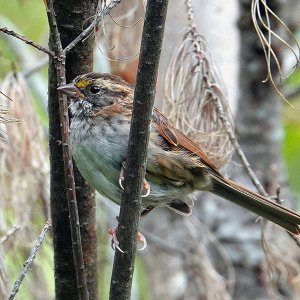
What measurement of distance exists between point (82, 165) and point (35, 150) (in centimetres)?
110

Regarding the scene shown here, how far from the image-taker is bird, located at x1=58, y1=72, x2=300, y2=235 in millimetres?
3479

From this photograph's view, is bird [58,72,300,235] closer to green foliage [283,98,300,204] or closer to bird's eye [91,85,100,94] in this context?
bird's eye [91,85,100,94]

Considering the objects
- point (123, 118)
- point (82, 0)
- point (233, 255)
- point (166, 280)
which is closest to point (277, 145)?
point (233, 255)

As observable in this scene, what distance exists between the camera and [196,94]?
4.08 meters

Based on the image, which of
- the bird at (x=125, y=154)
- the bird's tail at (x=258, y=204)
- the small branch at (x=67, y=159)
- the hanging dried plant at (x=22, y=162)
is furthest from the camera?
the hanging dried plant at (x=22, y=162)

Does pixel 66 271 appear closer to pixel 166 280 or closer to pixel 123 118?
pixel 123 118

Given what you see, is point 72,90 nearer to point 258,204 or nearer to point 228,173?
point 258,204

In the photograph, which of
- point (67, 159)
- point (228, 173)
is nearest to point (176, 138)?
point (67, 159)

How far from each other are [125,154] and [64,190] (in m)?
0.30

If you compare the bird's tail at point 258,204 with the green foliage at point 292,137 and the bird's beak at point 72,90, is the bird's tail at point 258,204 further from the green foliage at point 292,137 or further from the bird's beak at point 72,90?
the green foliage at point 292,137

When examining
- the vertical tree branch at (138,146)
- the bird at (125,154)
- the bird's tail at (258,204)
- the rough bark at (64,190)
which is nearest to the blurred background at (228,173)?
the bird's tail at (258,204)

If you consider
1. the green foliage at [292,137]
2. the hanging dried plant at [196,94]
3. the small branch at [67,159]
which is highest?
the green foliage at [292,137]

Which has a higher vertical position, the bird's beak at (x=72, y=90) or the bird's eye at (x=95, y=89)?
the bird's eye at (x=95, y=89)

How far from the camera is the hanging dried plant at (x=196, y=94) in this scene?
403 centimetres
